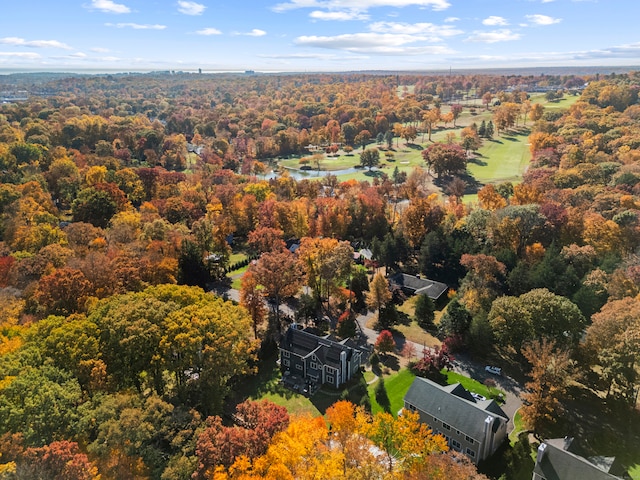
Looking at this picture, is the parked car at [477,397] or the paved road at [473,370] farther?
the paved road at [473,370]

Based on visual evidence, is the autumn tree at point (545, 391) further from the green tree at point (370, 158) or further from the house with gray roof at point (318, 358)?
the green tree at point (370, 158)

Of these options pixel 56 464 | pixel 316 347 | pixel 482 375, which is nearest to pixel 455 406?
pixel 482 375

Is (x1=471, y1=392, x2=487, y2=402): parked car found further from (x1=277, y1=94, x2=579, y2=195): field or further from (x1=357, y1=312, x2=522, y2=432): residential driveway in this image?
(x1=277, y1=94, x2=579, y2=195): field

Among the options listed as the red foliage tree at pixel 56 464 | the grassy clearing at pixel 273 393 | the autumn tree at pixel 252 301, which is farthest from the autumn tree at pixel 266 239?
the red foliage tree at pixel 56 464

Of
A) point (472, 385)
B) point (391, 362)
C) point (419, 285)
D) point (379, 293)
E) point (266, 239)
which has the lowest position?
point (391, 362)

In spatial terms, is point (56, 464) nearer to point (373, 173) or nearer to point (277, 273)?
point (277, 273)

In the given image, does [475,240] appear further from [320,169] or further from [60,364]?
[320,169]

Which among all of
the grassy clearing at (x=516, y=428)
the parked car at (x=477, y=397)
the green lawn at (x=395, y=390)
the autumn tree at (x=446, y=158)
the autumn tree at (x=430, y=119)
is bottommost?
the green lawn at (x=395, y=390)
